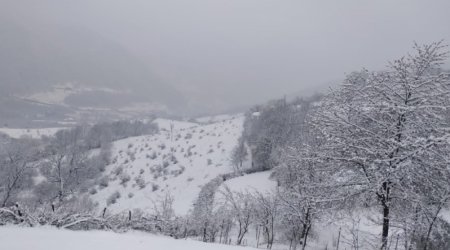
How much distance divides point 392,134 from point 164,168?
38642 millimetres

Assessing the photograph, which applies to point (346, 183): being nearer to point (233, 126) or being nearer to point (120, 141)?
point (233, 126)

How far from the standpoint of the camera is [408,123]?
37.6ft

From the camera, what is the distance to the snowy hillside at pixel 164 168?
37.8m

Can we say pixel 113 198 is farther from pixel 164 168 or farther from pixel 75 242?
pixel 75 242

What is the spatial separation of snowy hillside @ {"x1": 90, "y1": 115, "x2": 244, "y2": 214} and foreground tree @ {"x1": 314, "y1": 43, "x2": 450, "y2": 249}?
749 inches

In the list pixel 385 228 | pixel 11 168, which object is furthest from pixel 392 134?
pixel 11 168

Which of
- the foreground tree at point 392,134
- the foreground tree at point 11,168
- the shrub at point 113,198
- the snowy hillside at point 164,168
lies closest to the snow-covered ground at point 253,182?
the snowy hillside at point 164,168

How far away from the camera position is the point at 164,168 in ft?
155

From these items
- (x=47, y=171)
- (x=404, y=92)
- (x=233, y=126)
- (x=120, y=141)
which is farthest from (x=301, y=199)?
(x=120, y=141)

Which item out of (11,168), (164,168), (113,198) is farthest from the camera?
(164,168)

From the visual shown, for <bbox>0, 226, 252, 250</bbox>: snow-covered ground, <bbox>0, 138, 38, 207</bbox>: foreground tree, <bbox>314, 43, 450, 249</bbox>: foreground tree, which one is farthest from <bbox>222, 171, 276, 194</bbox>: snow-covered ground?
<bbox>0, 226, 252, 250</bbox>: snow-covered ground

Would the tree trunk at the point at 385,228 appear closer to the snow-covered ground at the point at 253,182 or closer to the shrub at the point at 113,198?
the snow-covered ground at the point at 253,182

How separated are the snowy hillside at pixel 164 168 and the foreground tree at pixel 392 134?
19022 mm

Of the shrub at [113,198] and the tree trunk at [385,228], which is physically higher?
the tree trunk at [385,228]
